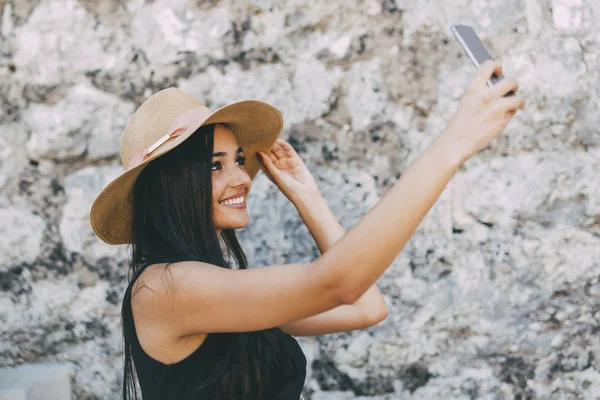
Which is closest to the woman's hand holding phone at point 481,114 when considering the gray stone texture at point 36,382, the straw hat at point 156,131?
the straw hat at point 156,131

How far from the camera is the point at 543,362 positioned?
2.13 metres

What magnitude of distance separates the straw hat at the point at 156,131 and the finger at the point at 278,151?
12cm

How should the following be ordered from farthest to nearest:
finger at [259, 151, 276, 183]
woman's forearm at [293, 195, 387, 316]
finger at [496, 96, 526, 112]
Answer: finger at [259, 151, 276, 183], woman's forearm at [293, 195, 387, 316], finger at [496, 96, 526, 112]

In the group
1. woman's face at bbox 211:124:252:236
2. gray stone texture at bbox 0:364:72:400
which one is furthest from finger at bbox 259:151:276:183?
gray stone texture at bbox 0:364:72:400

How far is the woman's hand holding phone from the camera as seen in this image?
127cm

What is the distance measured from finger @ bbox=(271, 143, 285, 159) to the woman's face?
0.30 metres

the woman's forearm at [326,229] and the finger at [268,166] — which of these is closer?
the woman's forearm at [326,229]

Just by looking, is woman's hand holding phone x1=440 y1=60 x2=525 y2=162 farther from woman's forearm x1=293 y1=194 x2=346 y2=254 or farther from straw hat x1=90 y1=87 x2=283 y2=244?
woman's forearm x1=293 y1=194 x2=346 y2=254

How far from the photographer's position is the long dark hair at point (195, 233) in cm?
171

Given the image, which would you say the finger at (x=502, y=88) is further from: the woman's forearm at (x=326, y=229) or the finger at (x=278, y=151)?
the finger at (x=278, y=151)

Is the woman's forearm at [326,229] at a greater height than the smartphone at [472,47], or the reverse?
the smartphone at [472,47]

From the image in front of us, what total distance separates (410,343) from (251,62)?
105 cm

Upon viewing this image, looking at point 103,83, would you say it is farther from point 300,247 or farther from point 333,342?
point 333,342

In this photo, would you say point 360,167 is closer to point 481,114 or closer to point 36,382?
point 481,114
